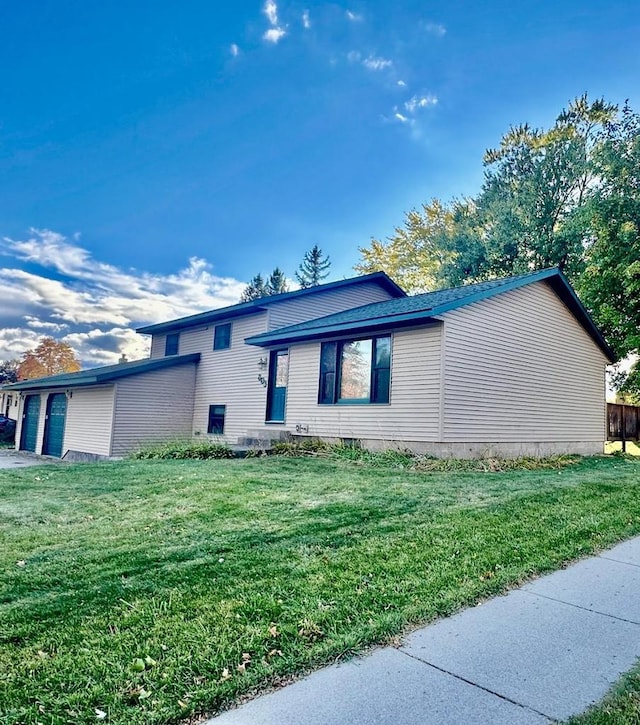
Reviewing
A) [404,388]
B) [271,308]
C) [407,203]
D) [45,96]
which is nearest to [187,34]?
[45,96]

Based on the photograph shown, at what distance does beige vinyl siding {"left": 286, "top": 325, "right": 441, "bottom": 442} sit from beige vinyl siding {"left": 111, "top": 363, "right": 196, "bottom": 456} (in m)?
5.77

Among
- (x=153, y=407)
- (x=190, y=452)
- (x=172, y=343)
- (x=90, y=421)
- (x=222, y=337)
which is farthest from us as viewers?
(x=172, y=343)

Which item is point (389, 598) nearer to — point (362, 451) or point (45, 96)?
point (362, 451)

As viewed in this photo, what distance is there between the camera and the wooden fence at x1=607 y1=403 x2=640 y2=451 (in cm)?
1745

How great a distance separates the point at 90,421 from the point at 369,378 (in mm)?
9499

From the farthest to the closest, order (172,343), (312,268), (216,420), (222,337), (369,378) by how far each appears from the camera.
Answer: (312,268) → (172,343) → (222,337) → (216,420) → (369,378)

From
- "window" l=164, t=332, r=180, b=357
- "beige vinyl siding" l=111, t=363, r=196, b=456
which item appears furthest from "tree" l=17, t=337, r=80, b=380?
"beige vinyl siding" l=111, t=363, r=196, b=456

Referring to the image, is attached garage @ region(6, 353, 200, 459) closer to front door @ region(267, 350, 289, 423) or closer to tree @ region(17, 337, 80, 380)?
front door @ region(267, 350, 289, 423)

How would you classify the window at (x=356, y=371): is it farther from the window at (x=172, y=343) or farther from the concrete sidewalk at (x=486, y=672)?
the concrete sidewalk at (x=486, y=672)

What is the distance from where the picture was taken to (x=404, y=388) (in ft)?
35.7

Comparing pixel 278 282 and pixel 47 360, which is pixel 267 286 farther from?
pixel 47 360

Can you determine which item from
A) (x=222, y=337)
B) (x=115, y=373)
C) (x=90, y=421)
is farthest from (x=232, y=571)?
(x=90, y=421)

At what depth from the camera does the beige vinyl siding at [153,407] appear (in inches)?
584

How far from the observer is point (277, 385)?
47.2 ft
